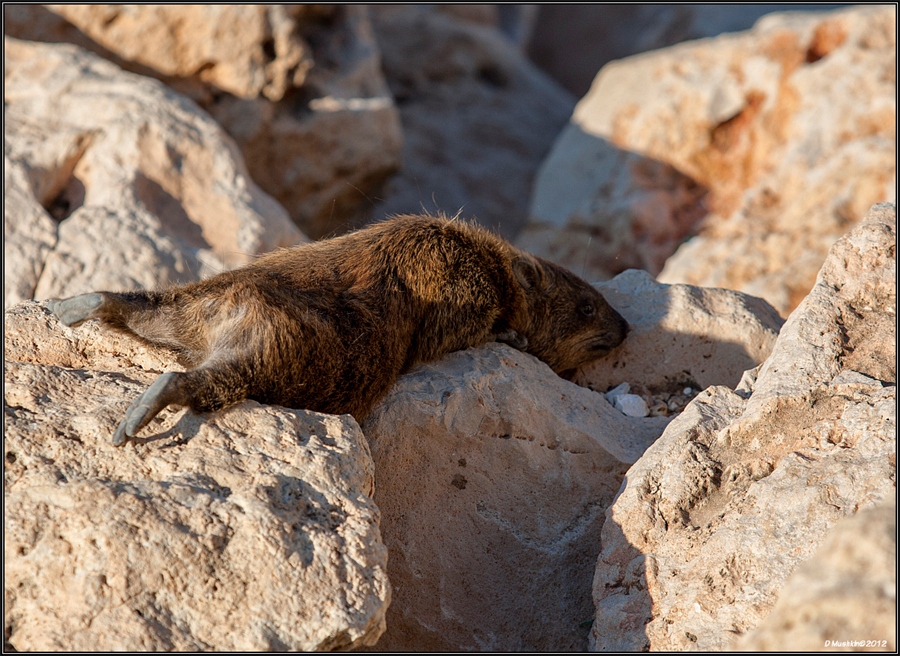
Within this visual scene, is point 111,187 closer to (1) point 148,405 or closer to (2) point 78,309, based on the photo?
(2) point 78,309

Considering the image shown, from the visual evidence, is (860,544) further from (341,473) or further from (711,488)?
(341,473)

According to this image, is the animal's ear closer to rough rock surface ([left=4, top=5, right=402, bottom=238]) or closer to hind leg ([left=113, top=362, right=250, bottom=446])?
hind leg ([left=113, top=362, right=250, bottom=446])

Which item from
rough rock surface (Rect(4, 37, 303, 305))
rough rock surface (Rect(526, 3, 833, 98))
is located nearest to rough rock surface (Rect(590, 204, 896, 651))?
rough rock surface (Rect(4, 37, 303, 305))

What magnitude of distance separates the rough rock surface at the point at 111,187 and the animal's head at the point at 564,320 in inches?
93.9

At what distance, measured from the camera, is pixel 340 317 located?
4410 millimetres

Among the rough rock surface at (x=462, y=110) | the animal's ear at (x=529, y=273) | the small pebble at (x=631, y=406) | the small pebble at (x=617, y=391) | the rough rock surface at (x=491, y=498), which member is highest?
the animal's ear at (x=529, y=273)

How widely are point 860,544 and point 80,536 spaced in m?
2.47

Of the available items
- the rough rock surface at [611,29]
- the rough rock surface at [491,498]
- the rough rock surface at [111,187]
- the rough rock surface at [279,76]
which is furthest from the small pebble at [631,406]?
the rough rock surface at [611,29]

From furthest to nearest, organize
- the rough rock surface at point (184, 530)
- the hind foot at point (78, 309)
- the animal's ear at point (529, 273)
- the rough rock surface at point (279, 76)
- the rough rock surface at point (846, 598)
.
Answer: the rough rock surface at point (279, 76) → the animal's ear at point (529, 273) → the hind foot at point (78, 309) → the rough rock surface at point (184, 530) → the rough rock surface at point (846, 598)

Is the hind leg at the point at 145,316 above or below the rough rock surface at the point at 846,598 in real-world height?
below

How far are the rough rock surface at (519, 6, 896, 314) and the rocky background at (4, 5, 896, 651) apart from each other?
0.14 ft

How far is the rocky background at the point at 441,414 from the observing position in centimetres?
307

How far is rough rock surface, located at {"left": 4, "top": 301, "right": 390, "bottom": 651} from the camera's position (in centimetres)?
298

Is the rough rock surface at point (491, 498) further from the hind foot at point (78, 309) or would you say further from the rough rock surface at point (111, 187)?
the rough rock surface at point (111, 187)
